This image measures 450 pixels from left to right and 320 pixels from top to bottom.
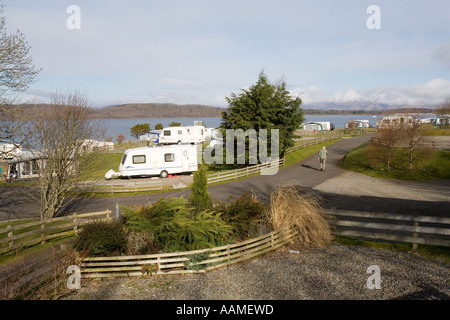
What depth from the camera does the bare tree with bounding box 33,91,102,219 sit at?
44.7ft

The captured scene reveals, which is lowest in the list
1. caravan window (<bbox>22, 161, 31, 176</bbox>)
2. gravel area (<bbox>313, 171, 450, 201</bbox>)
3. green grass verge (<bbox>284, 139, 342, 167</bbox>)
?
gravel area (<bbox>313, 171, 450, 201</bbox>)

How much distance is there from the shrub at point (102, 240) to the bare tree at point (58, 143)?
608 cm

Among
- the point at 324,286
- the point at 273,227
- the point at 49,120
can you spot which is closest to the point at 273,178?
the point at 273,227

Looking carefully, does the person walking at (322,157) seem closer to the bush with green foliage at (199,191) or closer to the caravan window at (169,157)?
the caravan window at (169,157)

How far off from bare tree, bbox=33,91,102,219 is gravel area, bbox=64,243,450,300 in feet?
24.4

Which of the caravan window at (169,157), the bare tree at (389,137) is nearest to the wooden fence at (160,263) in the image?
the caravan window at (169,157)

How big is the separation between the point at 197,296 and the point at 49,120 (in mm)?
10849

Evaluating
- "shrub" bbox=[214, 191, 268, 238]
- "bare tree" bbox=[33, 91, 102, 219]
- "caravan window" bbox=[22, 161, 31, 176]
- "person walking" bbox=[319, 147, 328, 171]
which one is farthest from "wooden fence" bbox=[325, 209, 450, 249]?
"caravan window" bbox=[22, 161, 31, 176]

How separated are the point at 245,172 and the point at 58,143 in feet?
45.9

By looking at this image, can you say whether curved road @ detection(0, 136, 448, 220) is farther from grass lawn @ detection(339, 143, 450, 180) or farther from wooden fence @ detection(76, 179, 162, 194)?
grass lawn @ detection(339, 143, 450, 180)

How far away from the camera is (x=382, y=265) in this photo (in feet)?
26.4

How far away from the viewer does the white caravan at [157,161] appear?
24.9 metres
